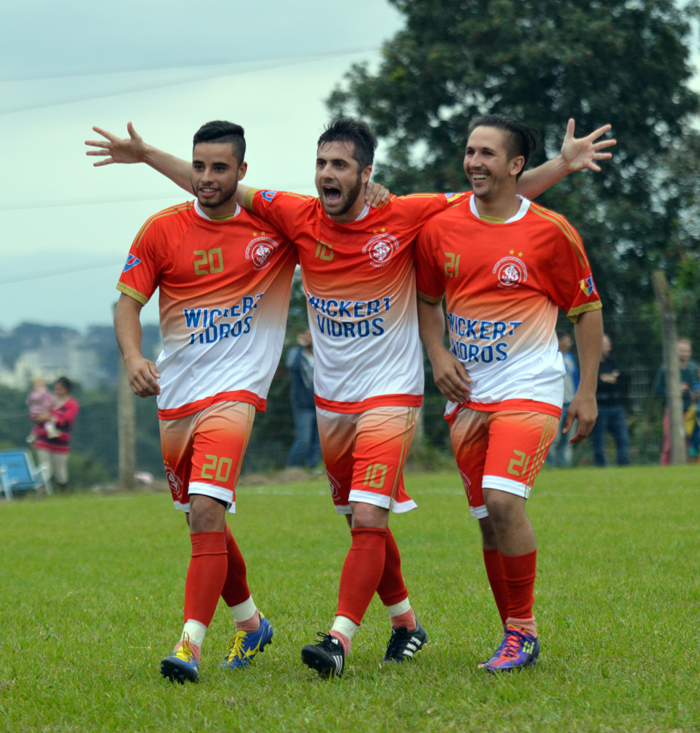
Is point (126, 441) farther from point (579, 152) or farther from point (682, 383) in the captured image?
point (579, 152)

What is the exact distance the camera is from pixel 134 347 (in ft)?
15.1

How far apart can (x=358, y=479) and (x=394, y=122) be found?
20.2m

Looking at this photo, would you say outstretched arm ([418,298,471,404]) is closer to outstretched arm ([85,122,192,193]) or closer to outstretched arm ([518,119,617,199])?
outstretched arm ([518,119,617,199])

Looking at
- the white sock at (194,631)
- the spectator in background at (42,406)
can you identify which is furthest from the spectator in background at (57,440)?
the white sock at (194,631)

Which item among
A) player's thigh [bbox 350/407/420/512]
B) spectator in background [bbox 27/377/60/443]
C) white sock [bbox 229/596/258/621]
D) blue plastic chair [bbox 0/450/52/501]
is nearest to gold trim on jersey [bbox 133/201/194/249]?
player's thigh [bbox 350/407/420/512]

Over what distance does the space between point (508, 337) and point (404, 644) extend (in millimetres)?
1460

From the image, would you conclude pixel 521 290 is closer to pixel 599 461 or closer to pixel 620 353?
pixel 599 461

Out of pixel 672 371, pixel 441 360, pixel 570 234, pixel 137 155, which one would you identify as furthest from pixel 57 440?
pixel 570 234

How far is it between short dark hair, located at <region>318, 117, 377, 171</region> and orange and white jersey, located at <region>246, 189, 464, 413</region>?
9.5 inches

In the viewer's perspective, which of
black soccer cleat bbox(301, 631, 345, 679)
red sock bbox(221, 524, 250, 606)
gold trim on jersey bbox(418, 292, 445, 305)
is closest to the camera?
black soccer cleat bbox(301, 631, 345, 679)

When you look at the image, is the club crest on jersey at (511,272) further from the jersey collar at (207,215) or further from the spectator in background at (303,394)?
the spectator in background at (303,394)

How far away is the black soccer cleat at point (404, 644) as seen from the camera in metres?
4.59

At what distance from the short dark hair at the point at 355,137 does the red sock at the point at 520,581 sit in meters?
1.85

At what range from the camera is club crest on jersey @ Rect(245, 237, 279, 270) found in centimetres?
477
